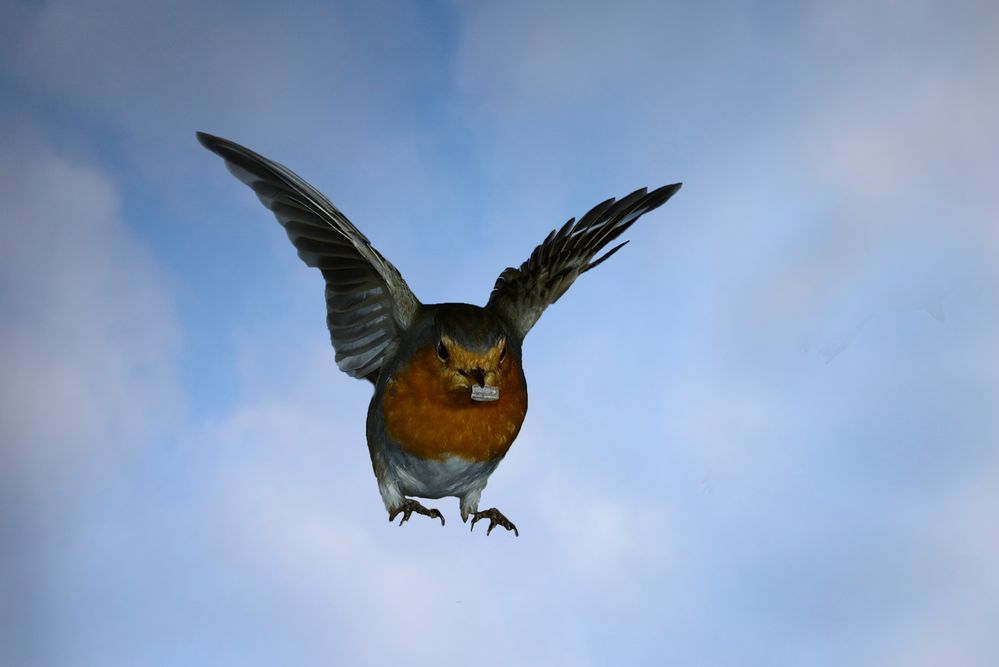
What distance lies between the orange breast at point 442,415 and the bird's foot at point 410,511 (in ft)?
1.58

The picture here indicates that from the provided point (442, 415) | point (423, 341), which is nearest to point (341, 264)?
point (423, 341)

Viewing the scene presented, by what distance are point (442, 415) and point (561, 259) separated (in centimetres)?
134

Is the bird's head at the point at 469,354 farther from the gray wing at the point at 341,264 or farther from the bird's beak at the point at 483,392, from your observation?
the gray wing at the point at 341,264

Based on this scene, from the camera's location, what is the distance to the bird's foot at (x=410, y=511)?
4.63 m

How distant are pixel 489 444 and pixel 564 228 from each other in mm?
1490

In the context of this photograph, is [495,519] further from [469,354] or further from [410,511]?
[469,354]

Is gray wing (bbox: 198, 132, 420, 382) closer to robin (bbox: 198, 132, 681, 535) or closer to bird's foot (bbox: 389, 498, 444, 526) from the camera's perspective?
robin (bbox: 198, 132, 681, 535)

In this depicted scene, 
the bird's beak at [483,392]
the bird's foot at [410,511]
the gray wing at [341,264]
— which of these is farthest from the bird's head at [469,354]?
the bird's foot at [410,511]

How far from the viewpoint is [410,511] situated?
15.4 feet

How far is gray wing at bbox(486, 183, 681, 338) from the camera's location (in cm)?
496

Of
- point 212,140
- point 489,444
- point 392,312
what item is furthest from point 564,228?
point 212,140

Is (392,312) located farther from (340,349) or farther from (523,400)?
(523,400)

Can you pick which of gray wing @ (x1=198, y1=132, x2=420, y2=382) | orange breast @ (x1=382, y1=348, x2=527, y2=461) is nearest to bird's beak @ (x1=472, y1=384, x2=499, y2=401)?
orange breast @ (x1=382, y1=348, x2=527, y2=461)

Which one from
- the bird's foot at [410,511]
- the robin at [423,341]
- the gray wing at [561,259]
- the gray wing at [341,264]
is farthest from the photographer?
the gray wing at [561,259]
